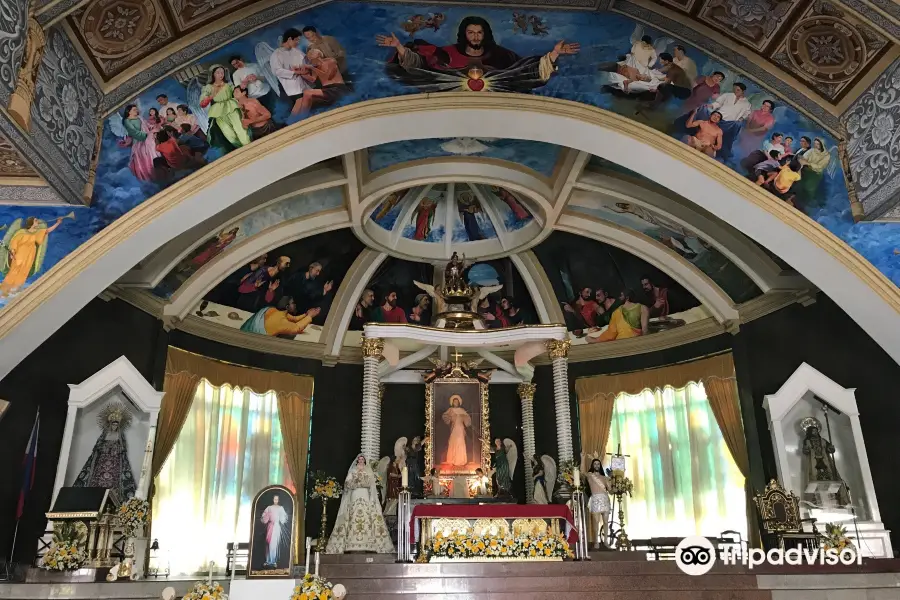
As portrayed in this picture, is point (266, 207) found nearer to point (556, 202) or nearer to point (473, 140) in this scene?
point (473, 140)

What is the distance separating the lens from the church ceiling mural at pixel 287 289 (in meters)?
14.1

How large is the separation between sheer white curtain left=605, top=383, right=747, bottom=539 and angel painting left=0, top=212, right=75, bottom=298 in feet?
36.3

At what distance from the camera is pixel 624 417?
1532 centimetres

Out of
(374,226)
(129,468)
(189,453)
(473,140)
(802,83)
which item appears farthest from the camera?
(374,226)

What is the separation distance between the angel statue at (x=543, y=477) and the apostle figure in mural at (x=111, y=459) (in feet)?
24.7

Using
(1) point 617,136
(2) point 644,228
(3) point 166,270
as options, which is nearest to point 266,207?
(3) point 166,270

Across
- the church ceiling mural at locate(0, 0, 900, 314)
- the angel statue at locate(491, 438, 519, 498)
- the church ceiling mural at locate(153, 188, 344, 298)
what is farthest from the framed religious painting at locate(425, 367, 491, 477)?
the church ceiling mural at locate(0, 0, 900, 314)

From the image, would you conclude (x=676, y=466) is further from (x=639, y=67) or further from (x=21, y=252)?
(x=21, y=252)

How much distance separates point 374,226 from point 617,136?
6.57m

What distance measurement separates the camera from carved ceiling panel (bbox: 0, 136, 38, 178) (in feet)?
22.0

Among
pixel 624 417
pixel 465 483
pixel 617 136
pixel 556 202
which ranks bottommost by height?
pixel 465 483

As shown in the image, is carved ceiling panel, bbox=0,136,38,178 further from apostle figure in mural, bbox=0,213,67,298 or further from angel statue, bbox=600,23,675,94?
angel statue, bbox=600,23,675,94

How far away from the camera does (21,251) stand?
25.7 ft

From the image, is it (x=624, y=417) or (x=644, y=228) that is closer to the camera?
(x=644, y=228)
